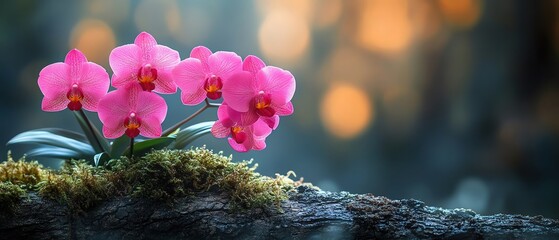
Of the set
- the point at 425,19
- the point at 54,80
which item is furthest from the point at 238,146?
the point at 425,19

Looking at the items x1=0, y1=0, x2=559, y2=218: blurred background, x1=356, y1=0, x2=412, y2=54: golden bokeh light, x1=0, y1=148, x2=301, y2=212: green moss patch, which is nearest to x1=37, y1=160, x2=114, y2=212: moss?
x1=0, y1=148, x2=301, y2=212: green moss patch

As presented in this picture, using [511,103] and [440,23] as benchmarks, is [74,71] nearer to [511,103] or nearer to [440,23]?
[440,23]

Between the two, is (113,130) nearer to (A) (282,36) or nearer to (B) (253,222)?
(B) (253,222)

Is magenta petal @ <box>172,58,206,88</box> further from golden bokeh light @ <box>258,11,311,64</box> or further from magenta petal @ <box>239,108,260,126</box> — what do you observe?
golden bokeh light @ <box>258,11,311,64</box>

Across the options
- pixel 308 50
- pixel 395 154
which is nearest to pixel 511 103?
pixel 395 154

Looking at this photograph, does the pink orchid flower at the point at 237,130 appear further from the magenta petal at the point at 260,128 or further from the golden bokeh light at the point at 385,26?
the golden bokeh light at the point at 385,26
